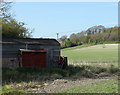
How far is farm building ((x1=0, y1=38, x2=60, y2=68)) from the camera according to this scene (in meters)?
19.6

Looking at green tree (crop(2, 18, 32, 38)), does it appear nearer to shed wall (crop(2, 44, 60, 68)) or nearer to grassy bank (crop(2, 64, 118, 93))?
shed wall (crop(2, 44, 60, 68))

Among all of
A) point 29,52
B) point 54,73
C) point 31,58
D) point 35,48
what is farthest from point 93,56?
point 54,73

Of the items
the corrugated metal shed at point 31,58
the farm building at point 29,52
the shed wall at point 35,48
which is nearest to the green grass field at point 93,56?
the shed wall at point 35,48

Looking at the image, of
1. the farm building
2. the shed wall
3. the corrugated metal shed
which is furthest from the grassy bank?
the shed wall

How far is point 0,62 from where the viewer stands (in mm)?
19562

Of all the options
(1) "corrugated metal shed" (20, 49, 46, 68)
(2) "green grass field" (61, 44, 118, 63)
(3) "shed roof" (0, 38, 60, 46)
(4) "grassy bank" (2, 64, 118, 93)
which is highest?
(3) "shed roof" (0, 38, 60, 46)

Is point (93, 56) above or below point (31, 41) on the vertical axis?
below

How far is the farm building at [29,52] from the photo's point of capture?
19.6m

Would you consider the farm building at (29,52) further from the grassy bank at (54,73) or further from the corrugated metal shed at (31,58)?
the grassy bank at (54,73)

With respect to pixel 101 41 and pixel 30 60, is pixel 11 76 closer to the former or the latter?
pixel 30 60

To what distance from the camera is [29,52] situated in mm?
19562

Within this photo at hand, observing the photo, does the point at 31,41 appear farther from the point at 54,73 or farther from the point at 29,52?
the point at 54,73

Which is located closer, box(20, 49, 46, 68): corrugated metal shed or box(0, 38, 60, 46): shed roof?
box(20, 49, 46, 68): corrugated metal shed

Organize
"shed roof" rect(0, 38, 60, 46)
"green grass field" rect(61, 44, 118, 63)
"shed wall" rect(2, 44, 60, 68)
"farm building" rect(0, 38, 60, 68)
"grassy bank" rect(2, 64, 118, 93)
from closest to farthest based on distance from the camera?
"grassy bank" rect(2, 64, 118, 93) → "farm building" rect(0, 38, 60, 68) → "shed wall" rect(2, 44, 60, 68) → "shed roof" rect(0, 38, 60, 46) → "green grass field" rect(61, 44, 118, 63)
